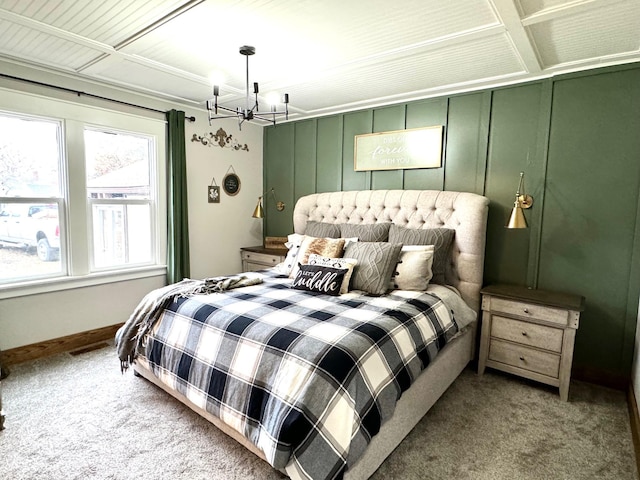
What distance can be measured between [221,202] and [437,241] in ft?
8.86

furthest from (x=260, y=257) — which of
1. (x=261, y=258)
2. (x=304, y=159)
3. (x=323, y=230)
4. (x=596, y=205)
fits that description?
(x=596, y=205)

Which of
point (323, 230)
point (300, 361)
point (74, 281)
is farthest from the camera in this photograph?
point (323, 230)

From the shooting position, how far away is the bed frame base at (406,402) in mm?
1731

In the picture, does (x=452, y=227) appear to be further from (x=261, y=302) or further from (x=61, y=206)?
(x=61, y=206)

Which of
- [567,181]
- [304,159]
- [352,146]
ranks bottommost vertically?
[567,181]

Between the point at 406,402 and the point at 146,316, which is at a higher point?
the point at 146,316

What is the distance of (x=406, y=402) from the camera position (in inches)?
78.6

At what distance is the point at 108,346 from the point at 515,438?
342 cm

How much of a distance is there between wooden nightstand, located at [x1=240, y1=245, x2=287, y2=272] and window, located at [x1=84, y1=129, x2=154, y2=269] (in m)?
1.16

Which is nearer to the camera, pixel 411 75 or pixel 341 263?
pixel 341 263

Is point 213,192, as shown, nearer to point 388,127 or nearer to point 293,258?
point 293,258

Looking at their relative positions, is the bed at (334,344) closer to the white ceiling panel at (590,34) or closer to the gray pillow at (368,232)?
the gray pillow at (368,232)

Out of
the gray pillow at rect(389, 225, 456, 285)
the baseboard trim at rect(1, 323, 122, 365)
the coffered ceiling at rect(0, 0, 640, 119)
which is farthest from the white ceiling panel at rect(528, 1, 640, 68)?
the baseboard trim at rect(1, 323, 122, 365)

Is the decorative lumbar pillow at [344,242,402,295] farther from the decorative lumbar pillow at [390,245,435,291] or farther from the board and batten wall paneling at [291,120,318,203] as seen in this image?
the board and batten wall paneling at [291,120,318,203]
